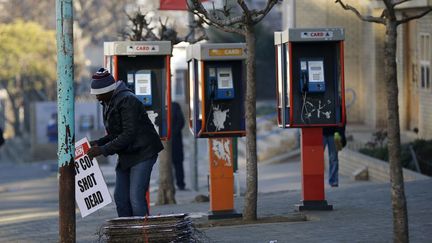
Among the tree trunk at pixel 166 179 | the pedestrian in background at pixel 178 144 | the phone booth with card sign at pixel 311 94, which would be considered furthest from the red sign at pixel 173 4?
the pedestrian in background at pixel 178 144

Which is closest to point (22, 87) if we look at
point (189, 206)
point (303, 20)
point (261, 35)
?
point (261, 35)

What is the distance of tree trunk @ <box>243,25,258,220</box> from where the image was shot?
11.9m

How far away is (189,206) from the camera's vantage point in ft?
50.6

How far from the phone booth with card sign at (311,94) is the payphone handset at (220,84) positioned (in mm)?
596

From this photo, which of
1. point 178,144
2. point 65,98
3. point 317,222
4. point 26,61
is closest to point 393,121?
point 65,98

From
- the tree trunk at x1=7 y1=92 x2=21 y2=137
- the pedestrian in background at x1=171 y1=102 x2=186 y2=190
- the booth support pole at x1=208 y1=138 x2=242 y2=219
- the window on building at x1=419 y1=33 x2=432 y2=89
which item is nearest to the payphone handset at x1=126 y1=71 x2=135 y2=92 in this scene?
the booth support pole at x1=208 y1=138 x2=242 y2=219

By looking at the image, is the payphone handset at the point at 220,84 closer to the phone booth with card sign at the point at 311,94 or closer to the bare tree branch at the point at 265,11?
the phone booth with card sign at the point at 311,94

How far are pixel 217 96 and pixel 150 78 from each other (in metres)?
0.89

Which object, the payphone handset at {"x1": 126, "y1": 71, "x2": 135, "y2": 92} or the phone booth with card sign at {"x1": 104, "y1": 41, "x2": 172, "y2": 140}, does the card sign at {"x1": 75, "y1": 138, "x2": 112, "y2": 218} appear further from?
the payphone handset at {"x1": 126, "y1": 71, "x2": 135, "y2": 92}

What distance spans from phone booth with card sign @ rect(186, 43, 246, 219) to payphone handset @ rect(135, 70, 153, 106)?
1.79 ft

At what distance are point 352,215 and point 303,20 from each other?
15.6m

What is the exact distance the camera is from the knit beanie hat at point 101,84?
10211mm

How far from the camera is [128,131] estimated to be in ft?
33.1

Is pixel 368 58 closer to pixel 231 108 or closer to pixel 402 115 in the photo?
pixel 402 115
